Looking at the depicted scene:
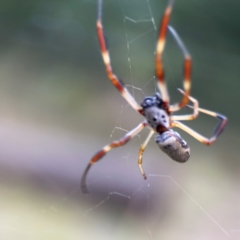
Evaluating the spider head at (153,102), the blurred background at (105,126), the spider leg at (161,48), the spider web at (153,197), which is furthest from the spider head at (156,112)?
the spider web at (153,197)

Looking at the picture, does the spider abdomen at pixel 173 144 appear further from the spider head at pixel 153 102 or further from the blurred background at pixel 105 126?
the blurred background at pixel 105 126

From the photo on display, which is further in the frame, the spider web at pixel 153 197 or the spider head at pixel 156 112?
the spider web at pixel 153 197

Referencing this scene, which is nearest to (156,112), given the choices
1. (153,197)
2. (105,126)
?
(153,197)

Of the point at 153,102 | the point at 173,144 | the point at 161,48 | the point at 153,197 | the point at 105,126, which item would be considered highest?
the point at 161,48

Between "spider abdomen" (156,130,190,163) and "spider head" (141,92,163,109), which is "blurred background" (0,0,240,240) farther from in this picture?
"spider abdomen" (156,130,190,163)

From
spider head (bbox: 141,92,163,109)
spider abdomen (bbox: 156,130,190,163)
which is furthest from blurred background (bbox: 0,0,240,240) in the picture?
spider abdomen (bbox: 156,130,190,163)

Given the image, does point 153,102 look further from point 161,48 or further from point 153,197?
point 153,197
